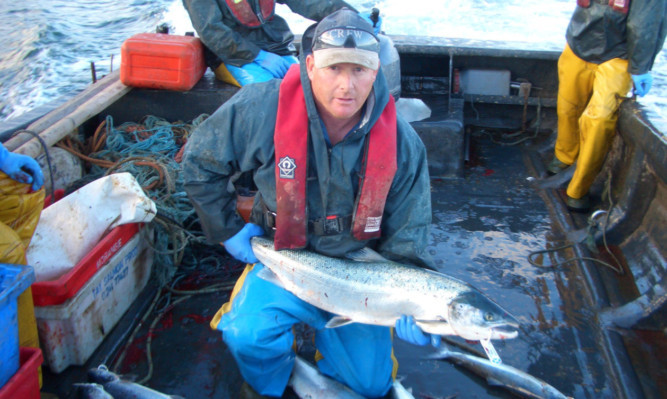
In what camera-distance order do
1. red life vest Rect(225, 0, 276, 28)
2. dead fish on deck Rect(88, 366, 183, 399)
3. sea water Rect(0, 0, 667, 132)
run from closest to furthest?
dead fish on deck Rect(88, 366, 183, 399) < red life vest Rect(225, 0, 276, 28) < sea water Rect(0, 0, 667, 132)

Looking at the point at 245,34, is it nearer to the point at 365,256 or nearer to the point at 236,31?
the point at 236,31

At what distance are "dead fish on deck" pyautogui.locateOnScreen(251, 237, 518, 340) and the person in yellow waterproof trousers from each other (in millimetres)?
1171

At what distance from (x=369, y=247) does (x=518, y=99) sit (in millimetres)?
4382

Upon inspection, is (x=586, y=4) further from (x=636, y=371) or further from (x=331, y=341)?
(x=331, y=341)

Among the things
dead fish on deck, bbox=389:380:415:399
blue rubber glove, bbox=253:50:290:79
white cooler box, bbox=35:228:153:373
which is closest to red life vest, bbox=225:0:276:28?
blue rubber glove, bbox=253:50:290:79

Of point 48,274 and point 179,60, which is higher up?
point 179,60

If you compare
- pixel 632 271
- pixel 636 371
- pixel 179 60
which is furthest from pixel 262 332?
pixel 179 60

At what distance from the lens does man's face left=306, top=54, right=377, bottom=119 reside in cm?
240

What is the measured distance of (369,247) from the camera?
298 cm

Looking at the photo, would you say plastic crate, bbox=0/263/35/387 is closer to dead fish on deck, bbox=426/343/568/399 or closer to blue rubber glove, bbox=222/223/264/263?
blue rubber glove, bbox=222/223/264/263

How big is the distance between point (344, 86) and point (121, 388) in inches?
78.0

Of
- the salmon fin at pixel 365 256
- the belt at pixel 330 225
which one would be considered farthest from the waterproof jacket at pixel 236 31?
the salmon fin at pixel 365 256

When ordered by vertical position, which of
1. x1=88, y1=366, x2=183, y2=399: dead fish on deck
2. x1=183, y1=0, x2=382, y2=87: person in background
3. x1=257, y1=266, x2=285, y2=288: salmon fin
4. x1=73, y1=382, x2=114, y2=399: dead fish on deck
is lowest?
x1=88, y1=366, x2=183, y2=399: dead fish on deck

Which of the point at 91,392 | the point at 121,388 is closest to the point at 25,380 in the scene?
the point at 91,392
